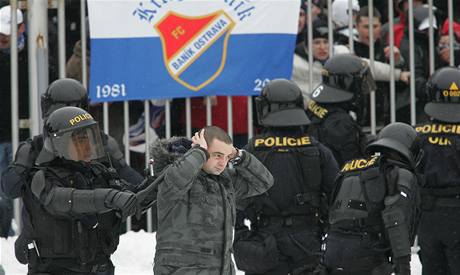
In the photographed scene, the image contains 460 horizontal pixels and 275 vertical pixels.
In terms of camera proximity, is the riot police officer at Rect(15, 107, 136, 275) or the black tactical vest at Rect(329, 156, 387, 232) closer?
the riot police officer at Rect(15, 107, 136, 275)

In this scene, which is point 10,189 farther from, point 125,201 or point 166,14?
point 166,14

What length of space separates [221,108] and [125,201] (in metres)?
3.64

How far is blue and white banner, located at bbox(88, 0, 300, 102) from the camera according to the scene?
31.4 ft

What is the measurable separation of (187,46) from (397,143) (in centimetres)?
269

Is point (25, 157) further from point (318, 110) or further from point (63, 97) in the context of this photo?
point (318, 110)

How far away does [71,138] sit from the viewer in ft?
22.4

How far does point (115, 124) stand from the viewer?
9.96 m

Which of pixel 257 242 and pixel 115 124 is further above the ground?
pixel 115 124

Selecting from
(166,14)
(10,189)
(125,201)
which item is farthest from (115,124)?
(125,201)

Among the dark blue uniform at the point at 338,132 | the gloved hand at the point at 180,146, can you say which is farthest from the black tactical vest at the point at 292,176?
the gloved hand at the point at 180,146

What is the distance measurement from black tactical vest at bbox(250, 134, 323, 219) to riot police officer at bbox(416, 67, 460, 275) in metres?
0.85

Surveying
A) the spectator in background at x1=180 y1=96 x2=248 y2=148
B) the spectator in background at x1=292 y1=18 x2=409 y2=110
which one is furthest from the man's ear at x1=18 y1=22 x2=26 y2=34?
the spectator in background at x1=292 y1=18 x2=409 y2=110

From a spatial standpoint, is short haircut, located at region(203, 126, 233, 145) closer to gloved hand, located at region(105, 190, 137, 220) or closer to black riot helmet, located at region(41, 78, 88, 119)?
gloved hand, located at region(105, 190, 137, 220)

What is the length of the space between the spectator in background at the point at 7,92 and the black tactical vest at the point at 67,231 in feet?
8.79
